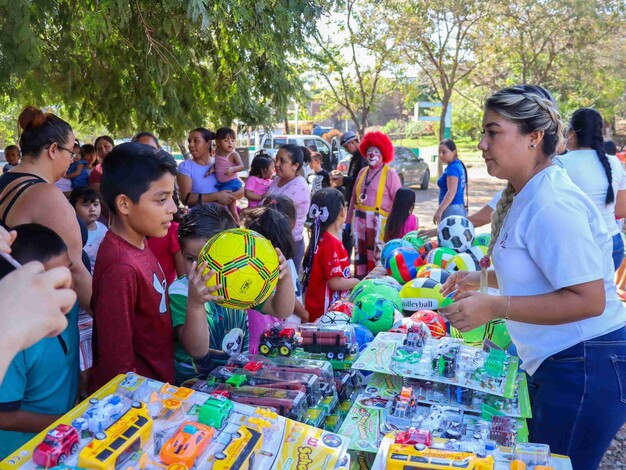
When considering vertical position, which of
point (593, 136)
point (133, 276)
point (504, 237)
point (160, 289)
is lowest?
point (160, 289)

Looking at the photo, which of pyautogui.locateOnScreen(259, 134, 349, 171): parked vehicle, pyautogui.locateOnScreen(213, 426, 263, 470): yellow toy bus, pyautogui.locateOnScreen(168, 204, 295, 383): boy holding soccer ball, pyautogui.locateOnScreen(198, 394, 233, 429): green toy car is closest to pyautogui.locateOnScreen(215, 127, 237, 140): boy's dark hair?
pyautogui.locateOnScreen(168, 204, 295, 383): boy holding soccer ball

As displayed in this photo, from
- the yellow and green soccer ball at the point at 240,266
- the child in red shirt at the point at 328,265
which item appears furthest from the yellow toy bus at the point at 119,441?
the child in red shirt at the point at 328,265

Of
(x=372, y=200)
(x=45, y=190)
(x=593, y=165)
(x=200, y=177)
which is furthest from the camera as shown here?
(x=372, y=200)

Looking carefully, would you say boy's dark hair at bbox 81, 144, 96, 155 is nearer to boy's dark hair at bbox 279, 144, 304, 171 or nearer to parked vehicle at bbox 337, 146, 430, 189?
boy's dark hair at bbox 279, 144, 304, 171

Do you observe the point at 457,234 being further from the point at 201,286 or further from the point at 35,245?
the point at 35,245

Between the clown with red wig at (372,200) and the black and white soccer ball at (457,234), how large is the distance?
160 cm

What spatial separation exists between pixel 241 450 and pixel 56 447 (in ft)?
1.67

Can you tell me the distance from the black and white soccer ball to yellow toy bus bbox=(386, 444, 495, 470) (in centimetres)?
363

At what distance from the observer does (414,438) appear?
71.6 inches

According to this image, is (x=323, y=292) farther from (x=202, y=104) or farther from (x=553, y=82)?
(x=553, y=82)

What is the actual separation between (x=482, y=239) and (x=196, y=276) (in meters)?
4.23

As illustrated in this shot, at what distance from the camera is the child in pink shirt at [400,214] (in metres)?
6.41

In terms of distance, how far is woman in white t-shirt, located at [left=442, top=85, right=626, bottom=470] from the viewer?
2.16 m

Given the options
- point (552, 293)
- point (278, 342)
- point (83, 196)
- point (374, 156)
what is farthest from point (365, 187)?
point (552, 293)
